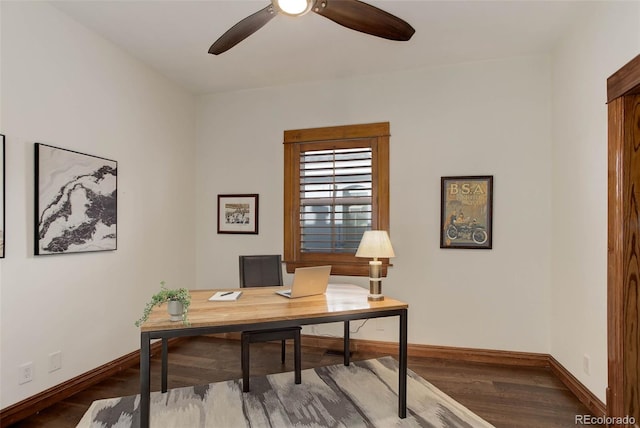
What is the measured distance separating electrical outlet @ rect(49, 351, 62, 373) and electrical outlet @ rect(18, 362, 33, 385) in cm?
14

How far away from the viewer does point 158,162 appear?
12.2 feet

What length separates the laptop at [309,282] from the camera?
95.5 inches

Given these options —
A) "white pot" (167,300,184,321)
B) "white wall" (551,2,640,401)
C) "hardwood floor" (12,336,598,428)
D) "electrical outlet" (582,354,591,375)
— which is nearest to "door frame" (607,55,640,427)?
"white wall" (551,2,640,401)

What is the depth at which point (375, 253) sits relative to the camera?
2.51m

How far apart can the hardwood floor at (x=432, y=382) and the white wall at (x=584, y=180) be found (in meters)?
0.29

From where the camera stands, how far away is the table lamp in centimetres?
247

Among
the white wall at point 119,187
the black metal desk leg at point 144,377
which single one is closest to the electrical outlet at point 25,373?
the white wall at point 119,187

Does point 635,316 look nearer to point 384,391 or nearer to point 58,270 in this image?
point 384,391

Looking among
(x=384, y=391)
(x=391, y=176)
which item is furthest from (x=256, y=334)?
(x=391, y=176)

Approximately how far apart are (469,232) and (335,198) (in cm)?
138

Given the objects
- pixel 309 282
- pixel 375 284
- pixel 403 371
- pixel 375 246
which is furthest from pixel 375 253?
pixel 403 371

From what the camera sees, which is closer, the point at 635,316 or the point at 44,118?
the point at 635,316

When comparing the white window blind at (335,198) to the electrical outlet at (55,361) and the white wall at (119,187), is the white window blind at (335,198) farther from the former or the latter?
the electrical outlet at (55,361)

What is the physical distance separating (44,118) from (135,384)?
218 centimetres
